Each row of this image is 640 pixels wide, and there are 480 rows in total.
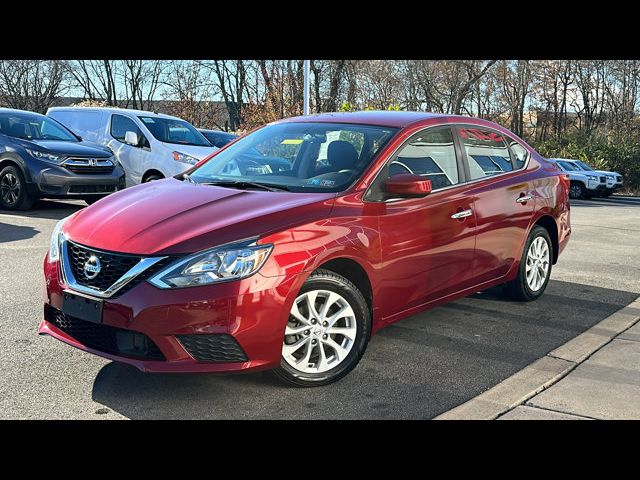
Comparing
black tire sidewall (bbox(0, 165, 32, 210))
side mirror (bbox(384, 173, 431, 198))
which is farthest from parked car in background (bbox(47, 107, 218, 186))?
side mirror (bbox(384, 173, 431, 198))

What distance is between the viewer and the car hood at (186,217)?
3.74m

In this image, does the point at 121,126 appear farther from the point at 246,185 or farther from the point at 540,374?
the point at 540,374

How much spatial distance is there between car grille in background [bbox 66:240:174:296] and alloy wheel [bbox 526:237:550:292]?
3722 millimetres

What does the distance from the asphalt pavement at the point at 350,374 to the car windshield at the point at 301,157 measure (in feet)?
4.08

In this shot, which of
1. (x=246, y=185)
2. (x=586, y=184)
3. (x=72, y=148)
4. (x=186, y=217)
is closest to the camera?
(x=186, y=217)

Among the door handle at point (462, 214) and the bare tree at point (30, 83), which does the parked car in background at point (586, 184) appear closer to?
the door handle at point (462, 214)

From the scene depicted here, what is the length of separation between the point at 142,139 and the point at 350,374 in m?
9.57

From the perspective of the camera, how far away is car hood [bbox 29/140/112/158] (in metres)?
11.1

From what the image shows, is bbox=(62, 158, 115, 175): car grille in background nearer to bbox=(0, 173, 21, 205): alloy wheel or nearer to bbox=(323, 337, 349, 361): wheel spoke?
bbox=(0, 173, 21, 205): alloy wheel

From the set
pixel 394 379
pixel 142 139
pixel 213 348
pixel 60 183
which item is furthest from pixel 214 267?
pixel 142 139

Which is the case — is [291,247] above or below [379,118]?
below

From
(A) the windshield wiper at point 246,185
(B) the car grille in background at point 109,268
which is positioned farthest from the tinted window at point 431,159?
(B) the car grille in background at point 109,268

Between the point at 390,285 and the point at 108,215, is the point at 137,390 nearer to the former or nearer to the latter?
the point at 108,215

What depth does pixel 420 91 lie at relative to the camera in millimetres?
45031
